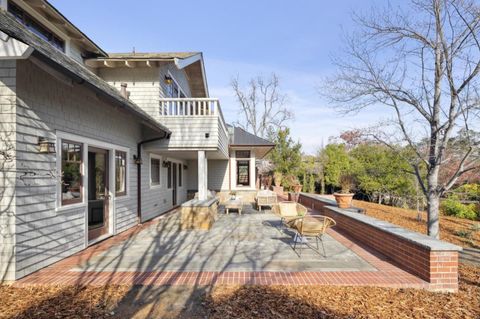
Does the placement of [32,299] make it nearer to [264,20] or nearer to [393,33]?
[393,33]

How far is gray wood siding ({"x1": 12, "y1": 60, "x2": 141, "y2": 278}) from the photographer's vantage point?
3898mm

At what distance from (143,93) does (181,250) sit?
5.94m

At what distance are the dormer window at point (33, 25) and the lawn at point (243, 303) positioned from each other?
5.87 metres

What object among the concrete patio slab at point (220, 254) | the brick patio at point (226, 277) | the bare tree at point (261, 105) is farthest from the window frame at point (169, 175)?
the bare tree at point (261, 105)

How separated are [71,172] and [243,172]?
35.8 feet

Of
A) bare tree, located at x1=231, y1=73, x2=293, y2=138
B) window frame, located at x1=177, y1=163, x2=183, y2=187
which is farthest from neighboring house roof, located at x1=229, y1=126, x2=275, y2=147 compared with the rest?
bare tree, located at x1=231, y1=73, x2=293, y2=138

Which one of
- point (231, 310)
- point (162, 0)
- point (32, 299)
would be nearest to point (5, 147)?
point (32, 299)

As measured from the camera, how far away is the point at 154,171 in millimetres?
9852

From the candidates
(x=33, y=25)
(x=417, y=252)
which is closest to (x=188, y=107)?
(x=33, y=25)

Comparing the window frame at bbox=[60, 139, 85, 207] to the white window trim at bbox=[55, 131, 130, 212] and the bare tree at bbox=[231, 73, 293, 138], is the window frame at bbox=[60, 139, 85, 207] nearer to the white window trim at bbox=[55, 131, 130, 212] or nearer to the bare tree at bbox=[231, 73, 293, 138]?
the white window trim at bbox=[55, 131, 130, 212]

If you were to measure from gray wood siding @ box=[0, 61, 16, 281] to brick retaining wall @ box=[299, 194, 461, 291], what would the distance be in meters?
5.99

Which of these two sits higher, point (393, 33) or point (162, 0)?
point (162, 0)

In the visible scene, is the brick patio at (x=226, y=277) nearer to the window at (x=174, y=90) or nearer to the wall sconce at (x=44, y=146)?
the wall sconce at (x=44, y=146)

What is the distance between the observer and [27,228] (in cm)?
395
